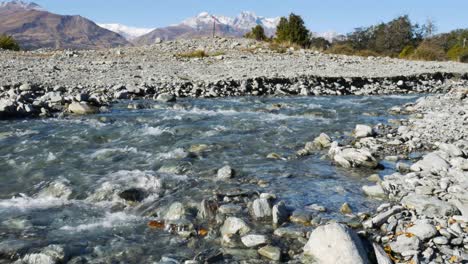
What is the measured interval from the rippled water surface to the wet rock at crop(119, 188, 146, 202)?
0.10 metres

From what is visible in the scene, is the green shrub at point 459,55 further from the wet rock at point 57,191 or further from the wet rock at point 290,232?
the wet rock at point 57,191

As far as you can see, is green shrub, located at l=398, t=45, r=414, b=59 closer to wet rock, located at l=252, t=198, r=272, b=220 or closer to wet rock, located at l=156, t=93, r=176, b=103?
wet rock, located at l=156, t=93, r=176, b=103

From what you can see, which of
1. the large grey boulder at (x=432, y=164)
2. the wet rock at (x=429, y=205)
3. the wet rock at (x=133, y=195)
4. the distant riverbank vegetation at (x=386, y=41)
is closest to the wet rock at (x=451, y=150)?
the large grey boulder at (x=432, y=164)

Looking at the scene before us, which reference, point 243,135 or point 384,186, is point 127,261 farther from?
point 243,135

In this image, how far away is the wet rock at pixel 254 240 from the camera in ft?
16.1

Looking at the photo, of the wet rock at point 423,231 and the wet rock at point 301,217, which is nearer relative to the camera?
the wet rock at point 423,231

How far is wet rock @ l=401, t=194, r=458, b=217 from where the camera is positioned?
535 centimetres

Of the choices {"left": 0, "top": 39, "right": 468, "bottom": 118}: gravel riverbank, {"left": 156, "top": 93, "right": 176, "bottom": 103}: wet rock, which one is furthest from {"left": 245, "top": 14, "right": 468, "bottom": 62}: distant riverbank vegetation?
{"left": 156, "top": 93, "right": 176, "bottom": 103}: wet rock

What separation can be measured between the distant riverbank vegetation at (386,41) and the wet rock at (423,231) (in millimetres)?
30067

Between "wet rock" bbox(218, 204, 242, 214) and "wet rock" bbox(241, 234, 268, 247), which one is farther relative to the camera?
"wet rock" bbox(218, 204, 242, 214)

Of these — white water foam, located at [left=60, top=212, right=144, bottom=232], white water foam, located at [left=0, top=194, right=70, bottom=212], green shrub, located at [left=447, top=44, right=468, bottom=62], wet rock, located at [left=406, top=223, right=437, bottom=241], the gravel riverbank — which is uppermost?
green shrub, located at [left=447, top=44, right=468, bottom=62]

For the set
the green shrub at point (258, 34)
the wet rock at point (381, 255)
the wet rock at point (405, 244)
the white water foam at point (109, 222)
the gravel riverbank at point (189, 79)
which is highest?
the green shrub at point (258, 34)

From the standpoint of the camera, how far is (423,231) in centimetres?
480

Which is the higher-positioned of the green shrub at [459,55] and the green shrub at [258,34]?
the green shrub at [258,34]
